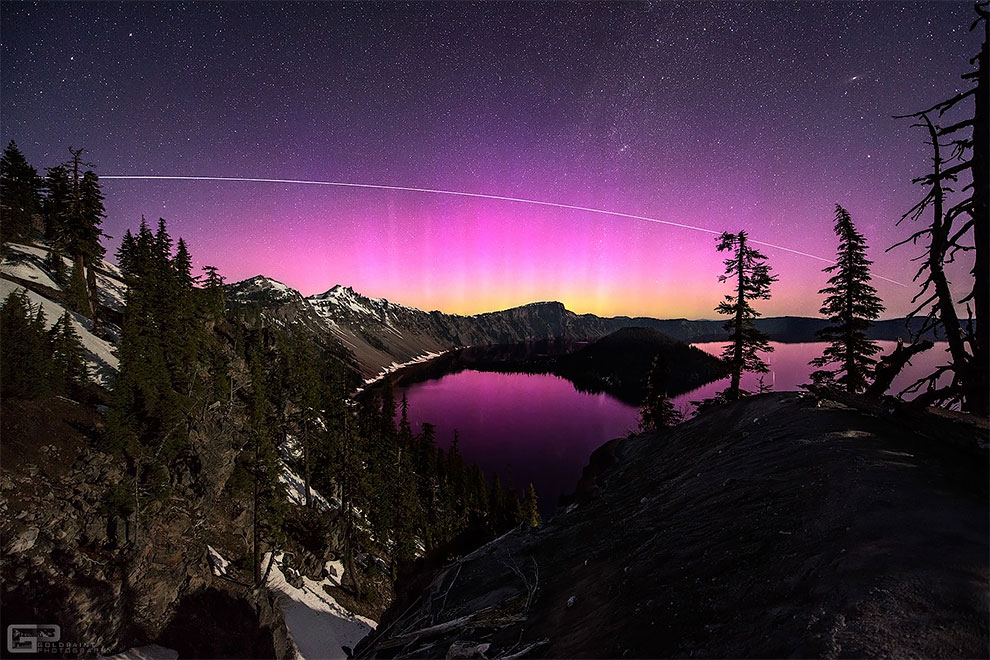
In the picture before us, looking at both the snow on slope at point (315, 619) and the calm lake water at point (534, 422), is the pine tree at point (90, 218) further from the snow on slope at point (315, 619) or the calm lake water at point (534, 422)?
the calm lake water at point (534, 422)

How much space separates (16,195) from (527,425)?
358 feet

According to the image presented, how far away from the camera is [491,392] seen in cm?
16600

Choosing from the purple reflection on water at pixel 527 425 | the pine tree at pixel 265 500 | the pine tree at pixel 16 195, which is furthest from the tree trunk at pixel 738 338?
the pine tree at pixel 16 195

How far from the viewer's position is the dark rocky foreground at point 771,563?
9.98ft

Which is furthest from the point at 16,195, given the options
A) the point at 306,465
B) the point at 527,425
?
the point at 527,425

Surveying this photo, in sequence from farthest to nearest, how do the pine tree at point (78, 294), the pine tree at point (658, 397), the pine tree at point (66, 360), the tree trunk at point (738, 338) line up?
the pine tree at point (78, 294), the pine tree at point (66, 360), the pine tree at point (658, 397), the tree trunk at point (738, 338)

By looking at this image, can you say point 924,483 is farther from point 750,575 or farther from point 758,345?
point 758,345

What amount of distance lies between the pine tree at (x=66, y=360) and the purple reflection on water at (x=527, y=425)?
2337 inches

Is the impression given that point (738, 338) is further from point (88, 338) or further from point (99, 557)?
point (88, 338)

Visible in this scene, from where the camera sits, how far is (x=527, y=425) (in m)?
110

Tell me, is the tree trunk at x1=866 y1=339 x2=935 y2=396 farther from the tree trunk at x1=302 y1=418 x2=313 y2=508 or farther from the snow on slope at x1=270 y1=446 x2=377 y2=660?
the tree trunk at x1=302 y1=418 x2=313 y2=508

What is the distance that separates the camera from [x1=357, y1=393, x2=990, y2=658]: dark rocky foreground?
120 inches

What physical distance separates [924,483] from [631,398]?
149 m

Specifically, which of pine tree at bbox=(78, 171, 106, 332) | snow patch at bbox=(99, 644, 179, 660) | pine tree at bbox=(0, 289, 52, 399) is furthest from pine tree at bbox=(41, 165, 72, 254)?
snow patch at bbox=(99, 644, 179, 660)
